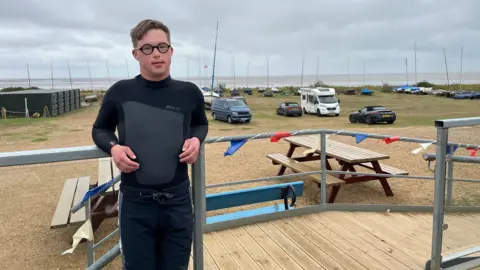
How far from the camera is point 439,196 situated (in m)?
3.07

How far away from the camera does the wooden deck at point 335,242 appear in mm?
3414

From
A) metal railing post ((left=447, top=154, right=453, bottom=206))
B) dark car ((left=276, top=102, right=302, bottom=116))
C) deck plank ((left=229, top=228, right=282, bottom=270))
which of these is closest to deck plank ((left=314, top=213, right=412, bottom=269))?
metal railing post ((left=447, top=154, right=453, bottom=206))

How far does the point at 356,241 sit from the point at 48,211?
18.7 feet

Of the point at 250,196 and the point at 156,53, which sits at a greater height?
the point at 156,53

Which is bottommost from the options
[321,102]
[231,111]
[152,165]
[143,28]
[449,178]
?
[231,111]

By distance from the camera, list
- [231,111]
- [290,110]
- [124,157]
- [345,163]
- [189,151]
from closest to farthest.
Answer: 1. [124,157]
2. [189,151]
3. [345,163]
4. [231,111]
5. [290,110]

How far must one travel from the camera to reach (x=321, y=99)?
30844mm

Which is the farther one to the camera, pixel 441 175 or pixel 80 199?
pixel 80 199

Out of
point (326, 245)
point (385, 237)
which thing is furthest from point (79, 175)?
point (385, 237)

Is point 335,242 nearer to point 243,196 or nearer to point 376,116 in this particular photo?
point 243,196

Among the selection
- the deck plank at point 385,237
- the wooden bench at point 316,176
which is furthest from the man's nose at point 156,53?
the wooden bench at point 316,176

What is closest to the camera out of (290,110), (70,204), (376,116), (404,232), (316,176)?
A: (404,232)

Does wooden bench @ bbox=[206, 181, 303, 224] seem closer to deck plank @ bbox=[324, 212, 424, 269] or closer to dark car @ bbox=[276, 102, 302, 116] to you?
deck plank @ bbox=[324, 212, 424, 269]

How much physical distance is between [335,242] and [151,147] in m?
2.67
